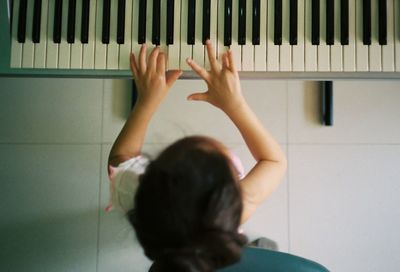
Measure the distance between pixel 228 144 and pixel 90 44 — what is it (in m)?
0.58

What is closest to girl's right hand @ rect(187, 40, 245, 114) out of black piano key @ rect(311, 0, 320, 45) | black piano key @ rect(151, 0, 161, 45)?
black piano key @ rect(151, 0, 161, 45)

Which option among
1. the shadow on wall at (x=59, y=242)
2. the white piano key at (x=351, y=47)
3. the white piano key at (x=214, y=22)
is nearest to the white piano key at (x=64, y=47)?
the white piano key at (x=214, y=22)

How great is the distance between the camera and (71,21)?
998mm

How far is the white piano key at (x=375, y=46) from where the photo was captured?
3.26 ft

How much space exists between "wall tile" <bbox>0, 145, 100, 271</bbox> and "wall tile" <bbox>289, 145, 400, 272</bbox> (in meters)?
0.69

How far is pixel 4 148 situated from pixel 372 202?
50.5 inches

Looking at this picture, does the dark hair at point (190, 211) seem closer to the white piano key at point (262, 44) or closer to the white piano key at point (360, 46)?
the white piano key at point (262, 44)

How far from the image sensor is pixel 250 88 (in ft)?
4.50

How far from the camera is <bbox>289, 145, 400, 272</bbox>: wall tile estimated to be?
137 cm

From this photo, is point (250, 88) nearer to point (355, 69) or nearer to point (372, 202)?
point (355, 69)

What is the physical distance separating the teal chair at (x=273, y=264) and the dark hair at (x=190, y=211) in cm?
9

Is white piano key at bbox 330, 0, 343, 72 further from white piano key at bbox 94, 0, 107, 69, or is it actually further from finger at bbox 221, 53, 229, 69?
white piano key at bbox 94, 0, 107, 69

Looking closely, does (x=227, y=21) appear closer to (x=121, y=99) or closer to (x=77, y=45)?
(x=77, y=45)

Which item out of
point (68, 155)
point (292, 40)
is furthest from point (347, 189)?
point (68, 155)
